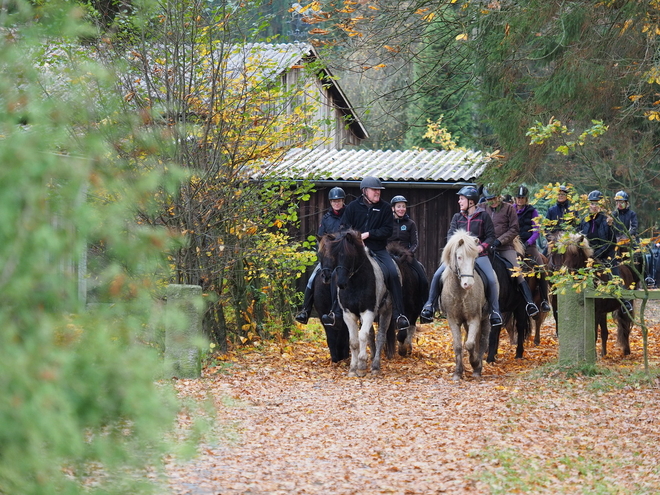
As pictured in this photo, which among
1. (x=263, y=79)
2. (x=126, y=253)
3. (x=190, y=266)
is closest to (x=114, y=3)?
(x=263, y=79)

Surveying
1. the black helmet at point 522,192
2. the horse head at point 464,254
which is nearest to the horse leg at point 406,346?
the horse head at point 464,254

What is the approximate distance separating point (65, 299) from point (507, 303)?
10711mm

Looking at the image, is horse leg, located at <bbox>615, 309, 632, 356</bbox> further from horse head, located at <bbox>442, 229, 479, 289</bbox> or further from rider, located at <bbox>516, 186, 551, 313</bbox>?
horse head, located at <bbox>442, 229, 479, 289</bbox>

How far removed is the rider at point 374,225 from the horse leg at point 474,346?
1051mm

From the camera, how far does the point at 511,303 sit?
1345 centimetres

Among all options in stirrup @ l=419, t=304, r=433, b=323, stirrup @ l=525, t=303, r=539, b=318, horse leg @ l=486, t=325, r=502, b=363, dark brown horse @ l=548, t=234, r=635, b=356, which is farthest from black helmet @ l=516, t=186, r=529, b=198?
stirrup @ l=419, t=304, r=433, b=323

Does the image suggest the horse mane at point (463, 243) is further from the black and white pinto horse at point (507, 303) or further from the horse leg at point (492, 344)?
the horse leg at point (492, 344)

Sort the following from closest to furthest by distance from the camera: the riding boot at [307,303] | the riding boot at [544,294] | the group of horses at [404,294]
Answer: the group of horses at [404,294]
the riding boot at [307,303]
the riding boot at [544,294]

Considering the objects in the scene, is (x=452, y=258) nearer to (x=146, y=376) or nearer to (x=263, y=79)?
(x=263, y=79)

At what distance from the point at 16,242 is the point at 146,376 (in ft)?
2.26

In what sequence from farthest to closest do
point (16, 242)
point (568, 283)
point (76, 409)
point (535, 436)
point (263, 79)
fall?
point (263, 79)
point (568, 283)
point (535, 436)
point (76, 409)
point (16, 242)

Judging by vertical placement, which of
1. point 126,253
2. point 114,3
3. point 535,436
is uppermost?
point 114,3

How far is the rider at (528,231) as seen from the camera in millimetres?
14469

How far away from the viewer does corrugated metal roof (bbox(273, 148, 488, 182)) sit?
64.7 feet
